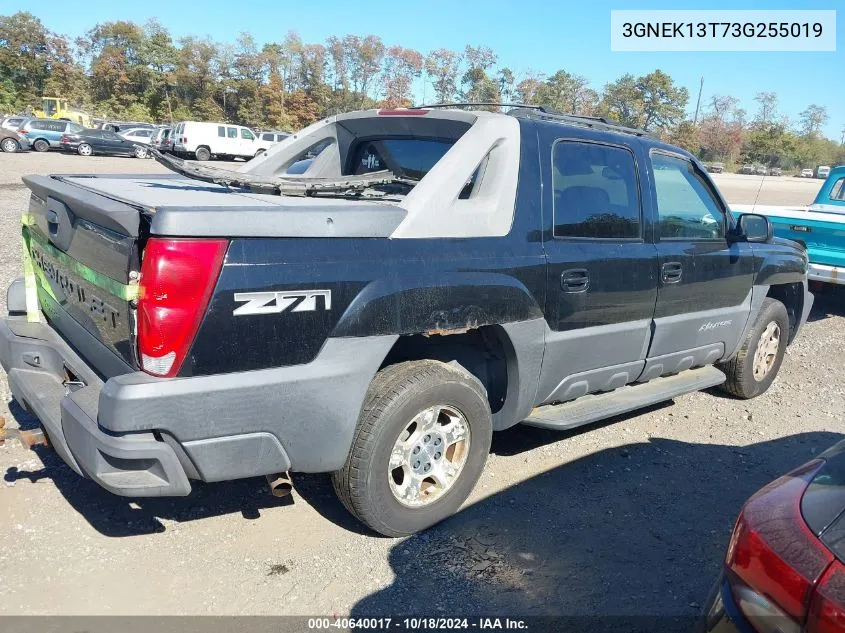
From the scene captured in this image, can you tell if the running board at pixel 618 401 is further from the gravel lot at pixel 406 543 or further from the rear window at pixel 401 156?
the rear window at pixel 401 156

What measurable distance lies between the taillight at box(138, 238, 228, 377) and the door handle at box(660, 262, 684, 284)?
2.83m

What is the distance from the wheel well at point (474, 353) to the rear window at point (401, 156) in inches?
42.9

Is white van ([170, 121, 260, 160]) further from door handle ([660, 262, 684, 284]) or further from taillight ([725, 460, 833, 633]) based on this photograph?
taillight ([725, 460, 833, 633])

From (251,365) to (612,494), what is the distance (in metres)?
2.33

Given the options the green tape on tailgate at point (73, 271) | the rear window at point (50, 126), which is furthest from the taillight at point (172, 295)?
the rear window at point (50, 126)

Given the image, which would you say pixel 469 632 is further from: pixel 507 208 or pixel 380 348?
pixel 507 208

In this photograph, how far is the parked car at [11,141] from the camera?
89.6 feet

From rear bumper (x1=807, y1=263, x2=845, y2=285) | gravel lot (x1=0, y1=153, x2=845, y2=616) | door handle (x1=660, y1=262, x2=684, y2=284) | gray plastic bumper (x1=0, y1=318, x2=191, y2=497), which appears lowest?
gravel lot (x1=0, y1=153, x2=845, y2=616)

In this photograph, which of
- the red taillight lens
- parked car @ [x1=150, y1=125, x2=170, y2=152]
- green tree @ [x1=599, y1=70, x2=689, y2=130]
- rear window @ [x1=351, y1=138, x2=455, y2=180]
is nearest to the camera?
the red taillight lens

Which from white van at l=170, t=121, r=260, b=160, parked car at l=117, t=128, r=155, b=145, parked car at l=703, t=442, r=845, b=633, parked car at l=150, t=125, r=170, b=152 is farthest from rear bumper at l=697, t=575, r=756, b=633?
parked car at l=117, t=128, r=155, b=145

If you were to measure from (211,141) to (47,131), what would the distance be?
705 cm

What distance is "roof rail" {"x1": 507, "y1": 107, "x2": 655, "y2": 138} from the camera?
3.97 meters

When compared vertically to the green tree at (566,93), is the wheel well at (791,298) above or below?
below

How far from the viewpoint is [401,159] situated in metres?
4.39
